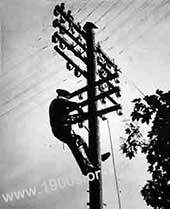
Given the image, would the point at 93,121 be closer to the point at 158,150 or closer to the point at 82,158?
the point at 82,158

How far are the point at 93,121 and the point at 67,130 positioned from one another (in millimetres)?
734

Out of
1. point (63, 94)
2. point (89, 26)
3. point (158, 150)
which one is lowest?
point (158, 150)

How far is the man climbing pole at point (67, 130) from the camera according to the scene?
21.1ft

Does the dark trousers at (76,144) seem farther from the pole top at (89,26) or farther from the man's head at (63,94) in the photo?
the pole top at (89,26)

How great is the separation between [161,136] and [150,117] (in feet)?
0.98

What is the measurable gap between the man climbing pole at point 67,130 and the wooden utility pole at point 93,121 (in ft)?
0.67

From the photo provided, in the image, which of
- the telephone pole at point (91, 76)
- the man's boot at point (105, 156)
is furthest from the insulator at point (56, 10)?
the man's boot at point (105, 156)

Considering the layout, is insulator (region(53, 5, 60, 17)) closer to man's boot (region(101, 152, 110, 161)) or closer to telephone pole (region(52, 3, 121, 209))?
telephone pole (region(52, 3, 121, 209))

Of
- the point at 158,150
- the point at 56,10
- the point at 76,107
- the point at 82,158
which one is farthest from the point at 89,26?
the point at 158,150

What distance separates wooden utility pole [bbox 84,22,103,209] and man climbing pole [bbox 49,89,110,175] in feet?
0.67

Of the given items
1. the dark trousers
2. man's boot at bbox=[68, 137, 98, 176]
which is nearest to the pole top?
the dark trousers

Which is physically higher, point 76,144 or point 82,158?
point 76,144

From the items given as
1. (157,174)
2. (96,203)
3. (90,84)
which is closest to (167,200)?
(157,174)

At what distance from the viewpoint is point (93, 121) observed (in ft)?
21.9
